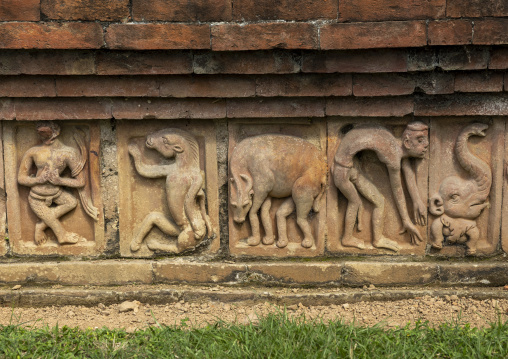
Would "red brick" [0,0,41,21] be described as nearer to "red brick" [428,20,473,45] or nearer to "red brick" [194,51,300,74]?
"red brick" [194,51,300,74]

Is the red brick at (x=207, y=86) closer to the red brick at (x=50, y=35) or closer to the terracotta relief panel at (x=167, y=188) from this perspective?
the terracotta relief panel at (x=167, y=188)

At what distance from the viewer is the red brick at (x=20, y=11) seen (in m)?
4.29

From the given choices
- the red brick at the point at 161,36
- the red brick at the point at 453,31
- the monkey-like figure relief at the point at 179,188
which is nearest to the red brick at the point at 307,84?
the red brick at the point at 161,36

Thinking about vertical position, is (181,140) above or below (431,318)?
above

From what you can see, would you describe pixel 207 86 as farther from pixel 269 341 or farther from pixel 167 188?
pixel 269 341

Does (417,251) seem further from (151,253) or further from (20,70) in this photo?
(20,70)

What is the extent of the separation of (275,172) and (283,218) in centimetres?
40

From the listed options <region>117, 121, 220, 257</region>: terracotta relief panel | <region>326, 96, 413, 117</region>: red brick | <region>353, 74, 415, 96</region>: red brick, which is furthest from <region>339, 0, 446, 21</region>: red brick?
<region>117, 121, 220, 257</region>: terracotta relief panel

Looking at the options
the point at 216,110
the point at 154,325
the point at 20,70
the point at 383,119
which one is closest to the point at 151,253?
the point at 154,325

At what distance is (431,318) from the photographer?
14.8 ft

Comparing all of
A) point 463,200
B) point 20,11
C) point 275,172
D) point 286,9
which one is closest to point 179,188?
point 275,172

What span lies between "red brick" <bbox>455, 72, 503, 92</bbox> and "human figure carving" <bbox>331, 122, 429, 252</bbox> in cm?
44

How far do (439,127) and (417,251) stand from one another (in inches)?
41.2

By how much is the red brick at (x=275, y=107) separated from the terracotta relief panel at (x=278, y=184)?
149 mm
